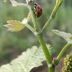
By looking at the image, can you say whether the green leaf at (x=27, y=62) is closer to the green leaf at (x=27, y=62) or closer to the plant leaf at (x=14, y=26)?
the green leaf at (x=27, y=62)

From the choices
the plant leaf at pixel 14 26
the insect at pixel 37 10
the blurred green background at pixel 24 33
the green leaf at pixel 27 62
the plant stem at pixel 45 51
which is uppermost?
the blurred green background at pixel 24 33

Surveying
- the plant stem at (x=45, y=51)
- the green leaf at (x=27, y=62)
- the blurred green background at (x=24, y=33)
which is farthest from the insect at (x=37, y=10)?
the blurred green background at (x=24, y=33)

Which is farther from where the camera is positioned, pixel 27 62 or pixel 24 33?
pixel 24 33

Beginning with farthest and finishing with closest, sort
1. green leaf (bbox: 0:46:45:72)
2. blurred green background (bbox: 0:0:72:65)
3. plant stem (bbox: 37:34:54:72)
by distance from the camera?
blurred green background (bbox: 0:0:72:65)
green leaf (bbox: 0:46:45:72)
plant stem (bbox: 37:34:54:72)

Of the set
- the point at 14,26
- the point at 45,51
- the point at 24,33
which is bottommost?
the point at 45,51

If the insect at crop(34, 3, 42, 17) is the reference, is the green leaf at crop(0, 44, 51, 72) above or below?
above

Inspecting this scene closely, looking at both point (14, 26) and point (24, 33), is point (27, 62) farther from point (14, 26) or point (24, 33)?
point (24, 33)

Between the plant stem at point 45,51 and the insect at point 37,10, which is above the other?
the insect at point 37,10

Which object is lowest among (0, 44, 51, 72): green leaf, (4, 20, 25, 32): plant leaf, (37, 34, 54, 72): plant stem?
(37, 34, 54, 72): plant stem

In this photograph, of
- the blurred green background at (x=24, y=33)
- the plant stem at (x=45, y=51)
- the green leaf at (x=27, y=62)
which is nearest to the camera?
the plant stem at (x=45, y=51)

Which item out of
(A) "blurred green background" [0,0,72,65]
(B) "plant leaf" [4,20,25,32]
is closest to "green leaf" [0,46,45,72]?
(B) "plant leaf" [4,20,25,32]

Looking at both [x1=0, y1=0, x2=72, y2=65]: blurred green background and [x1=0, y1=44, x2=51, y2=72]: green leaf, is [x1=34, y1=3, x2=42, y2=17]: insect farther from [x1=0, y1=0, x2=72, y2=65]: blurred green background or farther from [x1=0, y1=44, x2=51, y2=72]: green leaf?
[x1=0, y1=0, x2=72, y2=65]: blurred green background

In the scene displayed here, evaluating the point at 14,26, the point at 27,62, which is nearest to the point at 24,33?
the point at 27,62

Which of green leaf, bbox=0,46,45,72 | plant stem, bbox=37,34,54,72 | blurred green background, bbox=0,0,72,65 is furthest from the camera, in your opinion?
blurred green background, bbox=0,0,72,65
